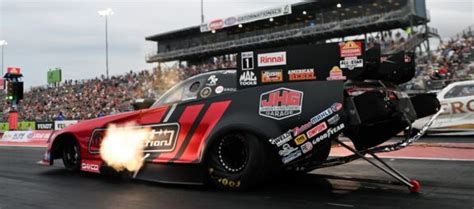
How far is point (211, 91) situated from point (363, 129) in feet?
6.50

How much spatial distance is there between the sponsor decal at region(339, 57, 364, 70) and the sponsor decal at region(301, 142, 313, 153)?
91 cm

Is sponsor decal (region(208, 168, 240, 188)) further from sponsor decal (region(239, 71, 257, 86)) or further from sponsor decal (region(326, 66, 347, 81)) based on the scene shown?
sponsor decal (region(326, 66, 347, 81))

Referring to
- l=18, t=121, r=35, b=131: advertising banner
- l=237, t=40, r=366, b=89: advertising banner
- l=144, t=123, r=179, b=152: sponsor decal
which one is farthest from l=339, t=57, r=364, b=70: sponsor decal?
l=18, t=121, r=35, b=131: advertising banner

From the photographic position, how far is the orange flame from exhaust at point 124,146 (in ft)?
21.8

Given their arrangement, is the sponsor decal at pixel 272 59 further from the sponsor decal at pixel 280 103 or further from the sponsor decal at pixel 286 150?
the sponsor decal at pixel 286 150

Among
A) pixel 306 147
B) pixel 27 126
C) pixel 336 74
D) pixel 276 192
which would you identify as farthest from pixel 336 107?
pixel 27 126

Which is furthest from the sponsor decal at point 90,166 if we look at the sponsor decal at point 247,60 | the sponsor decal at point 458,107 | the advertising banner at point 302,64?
the sponsor decal at point 458,107

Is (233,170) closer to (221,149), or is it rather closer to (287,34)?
(221,149)

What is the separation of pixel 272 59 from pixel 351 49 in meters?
0.90

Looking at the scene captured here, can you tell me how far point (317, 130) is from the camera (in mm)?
5039

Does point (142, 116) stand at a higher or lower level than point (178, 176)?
higher

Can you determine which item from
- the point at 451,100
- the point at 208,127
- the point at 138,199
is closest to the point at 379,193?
the point at 208,127

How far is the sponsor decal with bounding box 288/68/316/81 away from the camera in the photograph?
530 centimetres

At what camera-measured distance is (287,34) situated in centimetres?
4416
